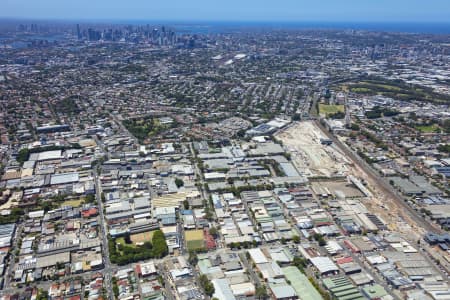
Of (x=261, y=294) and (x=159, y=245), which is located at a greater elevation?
(x=159, y=245)

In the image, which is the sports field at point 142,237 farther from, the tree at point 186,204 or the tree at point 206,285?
the tree at point 206,285

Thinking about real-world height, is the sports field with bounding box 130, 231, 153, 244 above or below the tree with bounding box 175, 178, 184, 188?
below

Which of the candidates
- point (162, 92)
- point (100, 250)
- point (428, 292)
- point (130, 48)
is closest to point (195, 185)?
point (100, 250)

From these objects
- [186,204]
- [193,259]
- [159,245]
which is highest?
[186,204]

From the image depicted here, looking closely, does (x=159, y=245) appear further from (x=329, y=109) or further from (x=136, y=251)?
(x=329, y=109)

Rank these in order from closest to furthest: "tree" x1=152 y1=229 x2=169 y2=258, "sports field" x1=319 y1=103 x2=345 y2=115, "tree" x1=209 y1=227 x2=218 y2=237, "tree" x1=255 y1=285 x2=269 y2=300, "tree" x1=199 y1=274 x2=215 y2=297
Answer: "tree" x1=255 y1=285 x2=269 y2=300 < "tree" x1=199 y1=274 x2=215 y2=297 < "tree" x1=152 y1=229 x2=169 y2=258 < "tree" x1=209 y1=227 x2=218 y2=237 < "sports field" x1=319 y1=103 x2=345 y2=115

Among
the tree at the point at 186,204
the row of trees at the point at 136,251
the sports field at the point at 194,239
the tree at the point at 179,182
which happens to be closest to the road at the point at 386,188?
the sports field at the point at 194,239

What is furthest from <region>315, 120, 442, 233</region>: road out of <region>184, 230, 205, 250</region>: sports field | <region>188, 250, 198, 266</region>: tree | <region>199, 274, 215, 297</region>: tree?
<region>188, 250, 198, 266</region>: tree

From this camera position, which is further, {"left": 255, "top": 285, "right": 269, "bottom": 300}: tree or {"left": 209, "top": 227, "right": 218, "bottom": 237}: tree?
{"left": 209, "top": 227, "right": 218, "bottom": 237}: tree

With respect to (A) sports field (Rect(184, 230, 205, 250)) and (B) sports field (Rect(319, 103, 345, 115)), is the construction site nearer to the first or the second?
(B) sports field (Rect(319, 103, 345, 115))

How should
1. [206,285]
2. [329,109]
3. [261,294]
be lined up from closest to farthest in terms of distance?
[261,294] < [206,285] < [329,109]

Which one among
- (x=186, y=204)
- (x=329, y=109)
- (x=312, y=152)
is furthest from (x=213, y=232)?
(x=329, y=109)

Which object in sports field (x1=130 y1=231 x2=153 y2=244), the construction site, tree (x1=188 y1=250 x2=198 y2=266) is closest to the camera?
tree (x1=188 y1=250 x2=198 y2=266)

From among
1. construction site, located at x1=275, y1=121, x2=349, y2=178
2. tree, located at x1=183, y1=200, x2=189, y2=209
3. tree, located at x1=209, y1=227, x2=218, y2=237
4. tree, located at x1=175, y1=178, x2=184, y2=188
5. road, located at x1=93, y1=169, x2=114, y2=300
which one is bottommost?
road, located at x1=93, y1=169, x2=114, y2=300
